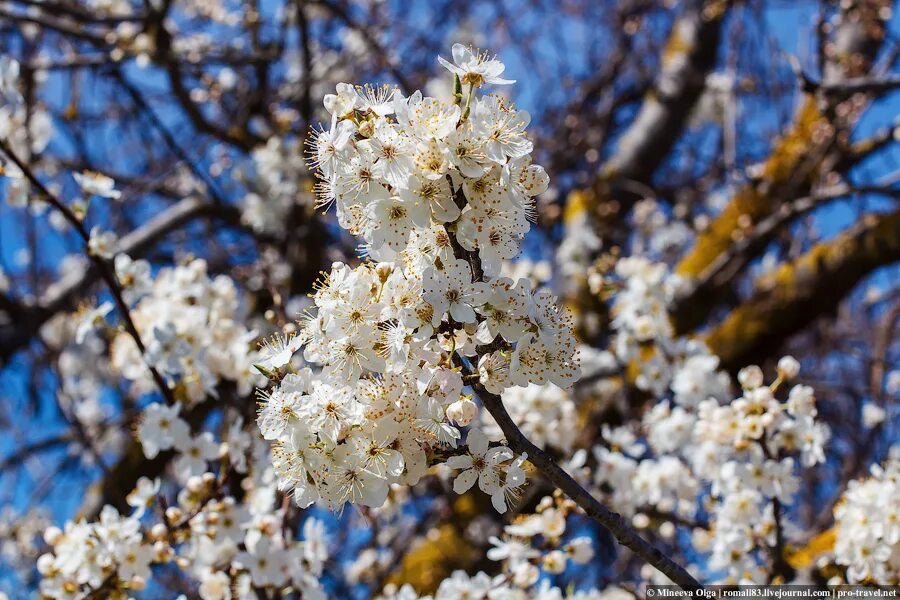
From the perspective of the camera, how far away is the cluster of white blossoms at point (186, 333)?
2299mm

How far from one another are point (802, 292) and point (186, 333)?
9.52 ft

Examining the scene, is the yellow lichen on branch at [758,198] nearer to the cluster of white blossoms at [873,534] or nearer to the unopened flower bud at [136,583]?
the cluster of white blossoms at [873,534]

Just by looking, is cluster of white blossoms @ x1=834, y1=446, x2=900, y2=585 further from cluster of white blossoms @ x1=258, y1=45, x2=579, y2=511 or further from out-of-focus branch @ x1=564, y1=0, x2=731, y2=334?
out-of-focus branch @ x1=564, y1=0, x2=731, y2=334

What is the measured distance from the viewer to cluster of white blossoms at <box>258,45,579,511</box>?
124cm

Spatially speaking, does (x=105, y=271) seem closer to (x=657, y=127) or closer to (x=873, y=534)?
(x=873, y=534)

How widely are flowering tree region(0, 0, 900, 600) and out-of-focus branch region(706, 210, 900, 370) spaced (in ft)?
0.04

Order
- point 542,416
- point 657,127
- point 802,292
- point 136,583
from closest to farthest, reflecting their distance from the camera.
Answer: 1. point 136,583
2. point 542,416
3. point 802,292
4. point 657,127

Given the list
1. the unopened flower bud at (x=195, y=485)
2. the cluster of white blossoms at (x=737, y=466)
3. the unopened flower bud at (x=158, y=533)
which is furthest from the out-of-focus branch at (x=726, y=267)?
the unopened flower bud at (x=158, y=533)

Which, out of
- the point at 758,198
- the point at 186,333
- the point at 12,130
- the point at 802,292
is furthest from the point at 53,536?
the point at 758,198

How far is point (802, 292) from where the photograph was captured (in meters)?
3.81

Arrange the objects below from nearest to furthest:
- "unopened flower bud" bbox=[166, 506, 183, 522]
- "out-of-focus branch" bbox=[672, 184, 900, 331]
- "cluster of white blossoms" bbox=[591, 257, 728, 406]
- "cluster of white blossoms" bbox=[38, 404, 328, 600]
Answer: "cluster of white blossoms" bbox=[38, 404, 328, 600]
"unopened flower bud" bbox=[166, 506, 183, 522]
"cluster of white blossoms" bbox=[591, 257, 728, 406]
"out-of-focus branch" bbox=[672, 184, 900, 331]

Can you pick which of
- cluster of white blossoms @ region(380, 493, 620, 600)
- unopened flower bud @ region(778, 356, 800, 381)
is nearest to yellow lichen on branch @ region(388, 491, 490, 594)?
cluster of white blossoms @ region(380, 493, 620, 600)

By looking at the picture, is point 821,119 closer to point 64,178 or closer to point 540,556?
point 540,556

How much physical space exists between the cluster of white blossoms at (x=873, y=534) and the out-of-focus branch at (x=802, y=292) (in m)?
1.75
